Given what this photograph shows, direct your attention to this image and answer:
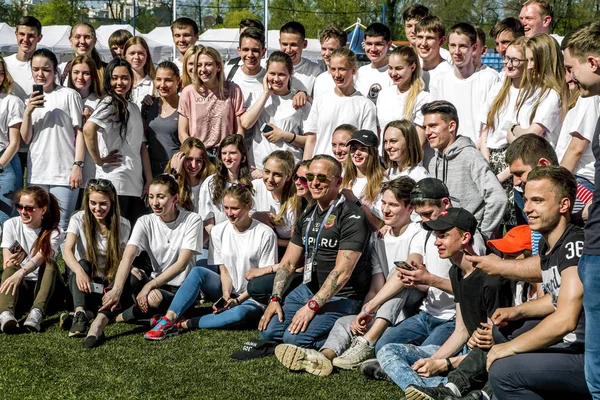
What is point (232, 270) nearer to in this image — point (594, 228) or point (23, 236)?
point (23, 236)

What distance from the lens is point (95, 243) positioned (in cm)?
706

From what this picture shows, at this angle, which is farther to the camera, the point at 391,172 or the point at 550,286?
the point at 391,172

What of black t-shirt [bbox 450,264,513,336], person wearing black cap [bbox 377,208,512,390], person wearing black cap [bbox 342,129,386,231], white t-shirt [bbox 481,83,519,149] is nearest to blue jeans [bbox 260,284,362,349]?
person wearing black cap [bbox 342,129,386,231]

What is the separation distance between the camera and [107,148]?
776 cm

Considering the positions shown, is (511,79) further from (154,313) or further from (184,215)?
(154,313)

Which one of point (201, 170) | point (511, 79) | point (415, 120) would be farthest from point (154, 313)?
point (511, 79)

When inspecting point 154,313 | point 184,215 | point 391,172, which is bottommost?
point 154,313

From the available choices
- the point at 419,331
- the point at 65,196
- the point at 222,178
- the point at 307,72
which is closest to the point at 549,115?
the point at 419,331

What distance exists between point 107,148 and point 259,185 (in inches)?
60.5

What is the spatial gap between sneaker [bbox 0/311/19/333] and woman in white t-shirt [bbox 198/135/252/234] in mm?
1877

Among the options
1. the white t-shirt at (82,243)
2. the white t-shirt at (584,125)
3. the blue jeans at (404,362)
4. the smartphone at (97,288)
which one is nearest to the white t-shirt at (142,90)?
the white t-shirt at (82,243)

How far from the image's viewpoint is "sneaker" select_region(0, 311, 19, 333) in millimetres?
6590

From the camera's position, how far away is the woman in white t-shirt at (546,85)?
20.1 ft

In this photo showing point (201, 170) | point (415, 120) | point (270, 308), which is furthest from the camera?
point (201, 170)
